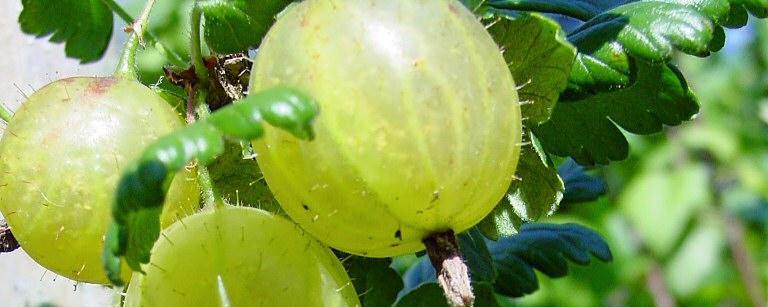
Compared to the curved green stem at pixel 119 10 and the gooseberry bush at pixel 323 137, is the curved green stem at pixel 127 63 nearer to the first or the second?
the gooseberry bush at pixel 323 137

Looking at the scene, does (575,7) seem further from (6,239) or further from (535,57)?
(6,239)

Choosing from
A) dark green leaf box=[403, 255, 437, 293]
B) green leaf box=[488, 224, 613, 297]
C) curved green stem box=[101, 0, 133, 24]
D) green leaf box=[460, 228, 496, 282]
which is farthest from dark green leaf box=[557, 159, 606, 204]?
curved green stem box=[101, 0, 133, 24]

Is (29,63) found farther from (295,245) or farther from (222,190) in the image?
(295,245)

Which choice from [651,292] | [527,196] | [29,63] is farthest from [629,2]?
[651,292]

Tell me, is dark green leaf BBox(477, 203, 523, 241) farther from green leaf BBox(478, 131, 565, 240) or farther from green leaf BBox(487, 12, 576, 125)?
green leaf BBox(487, 12, 576, 125)

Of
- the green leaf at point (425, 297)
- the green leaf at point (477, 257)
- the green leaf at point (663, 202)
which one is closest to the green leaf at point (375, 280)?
the green leaf at point (425, 297)

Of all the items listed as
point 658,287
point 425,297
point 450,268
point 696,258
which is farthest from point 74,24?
point 696,258
